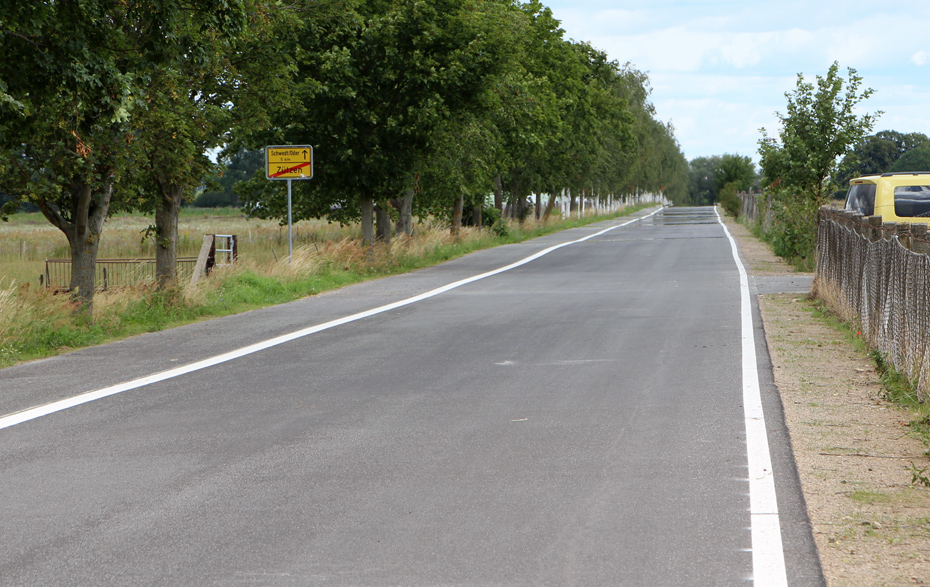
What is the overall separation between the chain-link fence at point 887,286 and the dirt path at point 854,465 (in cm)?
33

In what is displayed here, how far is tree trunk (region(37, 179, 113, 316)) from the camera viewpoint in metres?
13.4

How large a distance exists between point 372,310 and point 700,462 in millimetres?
9385

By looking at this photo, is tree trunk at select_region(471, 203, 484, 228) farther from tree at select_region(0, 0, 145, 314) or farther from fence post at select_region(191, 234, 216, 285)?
tree at select_region(0, 0, 145, 314)

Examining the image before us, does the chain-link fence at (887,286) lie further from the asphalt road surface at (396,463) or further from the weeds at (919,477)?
the weeds at (919,477)

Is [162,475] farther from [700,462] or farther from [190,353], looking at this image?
[190,353]

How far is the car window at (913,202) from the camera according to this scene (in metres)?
14.7

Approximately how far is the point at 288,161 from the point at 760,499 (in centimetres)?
1667

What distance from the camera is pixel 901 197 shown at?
48.7 feet

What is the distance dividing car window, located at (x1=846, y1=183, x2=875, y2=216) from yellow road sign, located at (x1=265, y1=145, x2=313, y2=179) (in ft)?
33.7

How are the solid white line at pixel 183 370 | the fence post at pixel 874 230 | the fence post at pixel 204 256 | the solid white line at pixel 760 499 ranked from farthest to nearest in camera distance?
the fence post at pixel 204 256 < the fence post at pixel 874 230 < the solid white line at pixel 183 370 < the solid white line at pixel 760 499

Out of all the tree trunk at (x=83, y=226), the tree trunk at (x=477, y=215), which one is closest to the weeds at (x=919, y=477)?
the tree trunk at (x=83, y=226)

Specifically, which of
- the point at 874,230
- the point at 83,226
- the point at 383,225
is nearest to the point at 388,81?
the point at 383,225

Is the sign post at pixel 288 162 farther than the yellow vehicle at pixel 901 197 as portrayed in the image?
Yes

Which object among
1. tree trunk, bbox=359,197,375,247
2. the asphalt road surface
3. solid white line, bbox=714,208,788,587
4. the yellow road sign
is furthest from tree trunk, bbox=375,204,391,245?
solid white line, bbox=714,208,788,587
